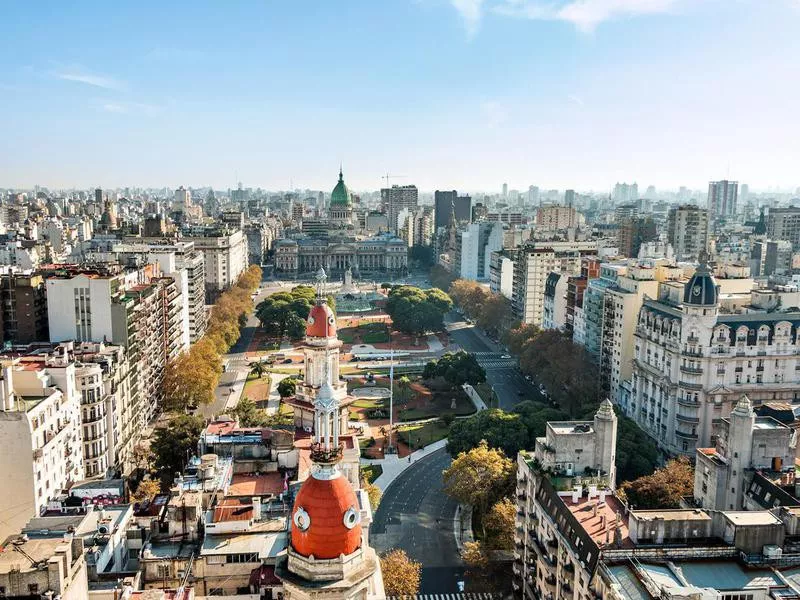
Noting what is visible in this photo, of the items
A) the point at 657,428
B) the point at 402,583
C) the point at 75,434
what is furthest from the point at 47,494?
the point at 657,428

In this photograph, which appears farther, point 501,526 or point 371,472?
point 371,472

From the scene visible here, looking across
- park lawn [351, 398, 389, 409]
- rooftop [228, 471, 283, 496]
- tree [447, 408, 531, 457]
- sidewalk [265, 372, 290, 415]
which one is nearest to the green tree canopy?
park lawn [351, 398, 389, 409]

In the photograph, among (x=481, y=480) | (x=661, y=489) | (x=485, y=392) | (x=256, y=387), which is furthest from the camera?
(x=256, y=387)

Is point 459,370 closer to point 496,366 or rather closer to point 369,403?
point 369,403

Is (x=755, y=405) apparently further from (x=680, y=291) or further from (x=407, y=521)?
(x=407, y=521)

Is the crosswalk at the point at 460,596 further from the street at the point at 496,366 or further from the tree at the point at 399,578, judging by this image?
the street at the point at 496,366

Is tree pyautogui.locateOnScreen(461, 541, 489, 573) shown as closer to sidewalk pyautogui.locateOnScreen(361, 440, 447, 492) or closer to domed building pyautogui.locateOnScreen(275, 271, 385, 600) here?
sidewalk pyautogui.locateOnScreen(361, 440, 447, 492)

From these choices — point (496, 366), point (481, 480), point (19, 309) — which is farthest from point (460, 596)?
point (496, 366)
